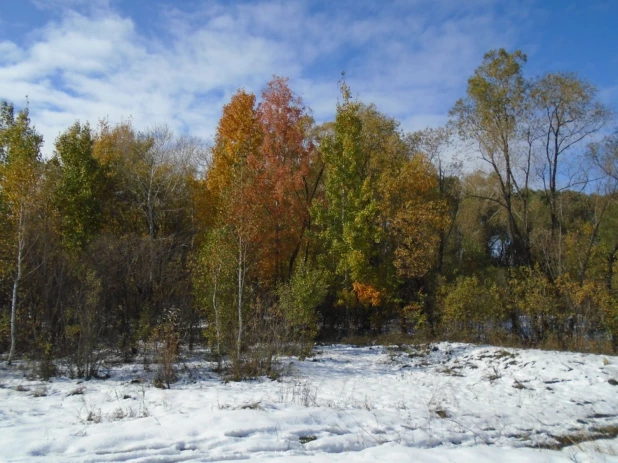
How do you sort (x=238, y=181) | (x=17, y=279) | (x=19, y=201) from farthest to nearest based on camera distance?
(x=238, y=181) → (x=19, y=201) → (x=17, y=279)

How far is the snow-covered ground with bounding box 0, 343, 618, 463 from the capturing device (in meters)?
5.50

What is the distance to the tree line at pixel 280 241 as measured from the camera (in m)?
13.5

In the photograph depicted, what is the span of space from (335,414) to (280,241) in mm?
14701

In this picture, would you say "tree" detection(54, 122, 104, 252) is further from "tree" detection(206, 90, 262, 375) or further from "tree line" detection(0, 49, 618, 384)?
"tree" detection(206, 90, 262, 375)

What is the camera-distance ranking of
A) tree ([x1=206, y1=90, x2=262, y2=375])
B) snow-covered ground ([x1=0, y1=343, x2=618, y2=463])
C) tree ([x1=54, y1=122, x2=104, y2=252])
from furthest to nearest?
tree ([x1=54, y1=122, x2=104, y2=252])
tree ([x1=206, y1=90, x2=262, y2=375])
snow-covered ground ([x1=0, y1=343, x2=618, y2=463])

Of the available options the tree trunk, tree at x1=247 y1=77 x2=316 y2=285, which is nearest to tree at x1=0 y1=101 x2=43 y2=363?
the tree trunk

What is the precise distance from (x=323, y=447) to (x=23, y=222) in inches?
450

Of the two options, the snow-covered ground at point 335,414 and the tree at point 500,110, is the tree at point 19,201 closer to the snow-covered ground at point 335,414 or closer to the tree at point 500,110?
the snow-covered ground at point 335,414

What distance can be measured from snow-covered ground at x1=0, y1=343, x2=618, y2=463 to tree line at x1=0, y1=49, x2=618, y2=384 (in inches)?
64.8

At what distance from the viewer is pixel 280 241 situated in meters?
21.6

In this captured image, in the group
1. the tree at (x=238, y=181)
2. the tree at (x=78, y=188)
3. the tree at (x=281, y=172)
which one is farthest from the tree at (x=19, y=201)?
the tree at (x=281, y=172)

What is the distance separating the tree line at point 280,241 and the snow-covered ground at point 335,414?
1645mm

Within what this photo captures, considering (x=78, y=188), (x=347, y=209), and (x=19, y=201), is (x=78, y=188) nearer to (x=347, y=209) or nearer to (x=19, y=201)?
(x=19, y=201)

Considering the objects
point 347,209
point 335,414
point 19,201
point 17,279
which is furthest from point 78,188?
point 335,414
